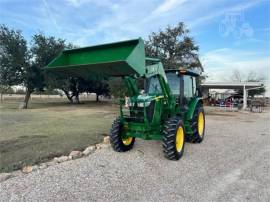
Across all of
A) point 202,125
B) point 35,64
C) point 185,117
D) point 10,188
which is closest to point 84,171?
point 10,188

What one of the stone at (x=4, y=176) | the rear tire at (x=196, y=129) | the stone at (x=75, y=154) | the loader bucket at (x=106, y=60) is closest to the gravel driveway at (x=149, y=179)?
the stone at (x=4, y=176)

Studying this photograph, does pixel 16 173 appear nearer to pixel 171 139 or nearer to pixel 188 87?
pixel 171 139

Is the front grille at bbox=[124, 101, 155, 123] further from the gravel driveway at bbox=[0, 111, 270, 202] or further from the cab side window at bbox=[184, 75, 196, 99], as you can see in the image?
the cab side window at bbox=[184, 75, 196, 99]

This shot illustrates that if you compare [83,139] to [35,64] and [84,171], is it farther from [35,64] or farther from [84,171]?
[35,64]

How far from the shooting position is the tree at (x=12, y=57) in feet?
78.4

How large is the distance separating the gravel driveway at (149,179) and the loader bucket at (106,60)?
6.38 ft

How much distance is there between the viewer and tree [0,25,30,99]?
78.4 feet

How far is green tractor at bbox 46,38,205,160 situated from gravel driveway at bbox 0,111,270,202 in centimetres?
51

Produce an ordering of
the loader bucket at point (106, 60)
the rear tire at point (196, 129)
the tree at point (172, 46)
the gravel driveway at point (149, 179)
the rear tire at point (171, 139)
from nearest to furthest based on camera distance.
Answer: the gravel driveway at point (149, 179) → the loader bucket at point (106, 60) → the rear tire at point (171, 139) → the rear tire at point (196, 129) → the tree at point (172, 46)

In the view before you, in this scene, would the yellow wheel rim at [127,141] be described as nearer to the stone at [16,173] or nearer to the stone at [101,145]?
the stone at [101,145]

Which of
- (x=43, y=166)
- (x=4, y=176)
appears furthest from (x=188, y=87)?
(x=4, y=176)

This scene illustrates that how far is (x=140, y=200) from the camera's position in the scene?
149 inches

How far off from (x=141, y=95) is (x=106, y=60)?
1.68 m

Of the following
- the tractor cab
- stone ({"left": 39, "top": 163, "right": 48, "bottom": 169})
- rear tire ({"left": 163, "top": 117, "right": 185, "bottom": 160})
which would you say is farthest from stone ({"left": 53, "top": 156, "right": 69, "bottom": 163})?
the tractor cab
